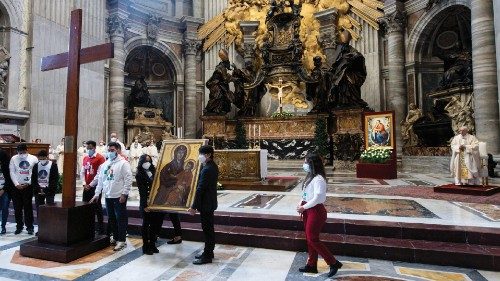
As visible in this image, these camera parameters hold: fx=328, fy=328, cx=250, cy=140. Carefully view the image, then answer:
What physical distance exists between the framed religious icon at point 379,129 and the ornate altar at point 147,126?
30.7ft

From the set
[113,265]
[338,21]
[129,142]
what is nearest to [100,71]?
[129,142]

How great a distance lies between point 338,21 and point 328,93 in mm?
4516

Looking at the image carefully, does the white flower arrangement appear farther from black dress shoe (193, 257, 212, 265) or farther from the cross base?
the cross base

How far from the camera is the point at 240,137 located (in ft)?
50.1

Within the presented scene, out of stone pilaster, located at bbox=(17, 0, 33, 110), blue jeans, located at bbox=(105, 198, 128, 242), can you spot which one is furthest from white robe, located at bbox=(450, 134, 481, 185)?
stone pilaster, located at bbox=(17, 0, 33, 110)

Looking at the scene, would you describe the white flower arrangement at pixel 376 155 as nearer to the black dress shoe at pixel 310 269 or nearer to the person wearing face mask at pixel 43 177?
the black dress shoe at pixel 310 269

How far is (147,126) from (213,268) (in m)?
13.4

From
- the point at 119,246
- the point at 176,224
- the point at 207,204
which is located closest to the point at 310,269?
the point at 207,204

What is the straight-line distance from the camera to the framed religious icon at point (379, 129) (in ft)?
34.7

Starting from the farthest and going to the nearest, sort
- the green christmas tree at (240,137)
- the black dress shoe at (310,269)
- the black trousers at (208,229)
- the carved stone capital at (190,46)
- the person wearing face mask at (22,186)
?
the carved stone capital at (190,46) < the green christmas tree at (240,137) < the person wearing face mask at (22,186) < the black trousers at (208,229) < the black dress shoe at (310,269)

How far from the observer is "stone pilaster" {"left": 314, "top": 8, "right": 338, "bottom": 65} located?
15.9m

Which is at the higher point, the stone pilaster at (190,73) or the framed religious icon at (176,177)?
the stone pilaster at (190,73)

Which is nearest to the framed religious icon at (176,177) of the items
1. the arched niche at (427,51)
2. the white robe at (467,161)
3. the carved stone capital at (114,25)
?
the white robe at (467,161)

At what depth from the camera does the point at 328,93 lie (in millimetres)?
14062
